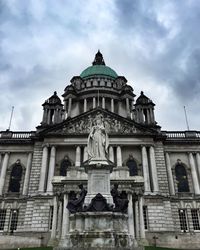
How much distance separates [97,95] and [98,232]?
139 feet

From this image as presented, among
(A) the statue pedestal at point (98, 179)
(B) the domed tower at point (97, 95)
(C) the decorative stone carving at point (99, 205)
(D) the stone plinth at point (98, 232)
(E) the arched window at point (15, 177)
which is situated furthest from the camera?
(B) the domed tower at point (97, 95)

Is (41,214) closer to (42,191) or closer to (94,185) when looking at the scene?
(42,191)

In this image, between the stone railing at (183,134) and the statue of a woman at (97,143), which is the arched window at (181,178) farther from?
the statue of a woman at (97,143)

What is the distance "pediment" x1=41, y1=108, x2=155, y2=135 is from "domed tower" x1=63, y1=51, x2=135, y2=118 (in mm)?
10393

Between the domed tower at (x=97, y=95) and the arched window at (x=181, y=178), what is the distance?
14669 mm

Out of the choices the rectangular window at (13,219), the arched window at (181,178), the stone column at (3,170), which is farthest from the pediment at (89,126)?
the rectangular window at (13,219)

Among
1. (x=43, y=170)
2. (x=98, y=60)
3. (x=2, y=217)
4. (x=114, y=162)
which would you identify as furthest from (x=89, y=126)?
(x=98, y=60)

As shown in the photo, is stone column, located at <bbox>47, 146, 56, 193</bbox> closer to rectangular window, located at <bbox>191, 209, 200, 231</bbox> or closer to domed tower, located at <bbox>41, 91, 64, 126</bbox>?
domed tower, located at <bbox>41, 91, 64, 126</bbox>

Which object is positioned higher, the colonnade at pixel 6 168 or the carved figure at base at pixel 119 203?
the colonnade at pixel 6 168

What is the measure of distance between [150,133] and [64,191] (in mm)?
18309

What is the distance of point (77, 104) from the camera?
50.7m

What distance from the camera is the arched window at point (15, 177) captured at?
117 feet

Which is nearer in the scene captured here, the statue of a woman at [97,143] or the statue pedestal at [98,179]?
the statue pedestal at [98,179]

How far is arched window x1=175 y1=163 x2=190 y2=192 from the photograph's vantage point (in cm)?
3575
